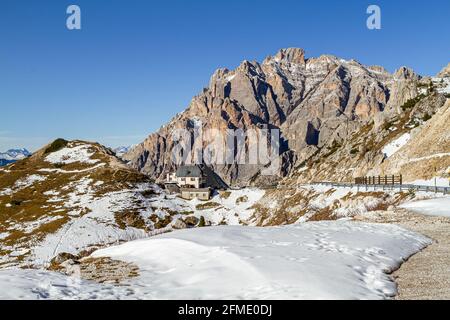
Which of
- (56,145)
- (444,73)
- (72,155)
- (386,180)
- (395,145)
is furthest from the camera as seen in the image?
(56,145)

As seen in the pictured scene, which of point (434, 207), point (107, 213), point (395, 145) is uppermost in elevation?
point (395, 145)

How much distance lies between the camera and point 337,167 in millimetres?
133375

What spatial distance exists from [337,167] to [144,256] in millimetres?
121501

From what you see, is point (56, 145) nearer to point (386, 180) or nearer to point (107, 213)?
point (107, 213)

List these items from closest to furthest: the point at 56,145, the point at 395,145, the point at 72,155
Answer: the point at 395,145, the point at 72,155, the point at 56,145

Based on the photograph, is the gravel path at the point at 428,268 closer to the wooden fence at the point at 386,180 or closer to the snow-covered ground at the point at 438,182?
the snow-covered ground at the point at 438,182

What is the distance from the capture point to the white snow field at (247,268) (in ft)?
43.3

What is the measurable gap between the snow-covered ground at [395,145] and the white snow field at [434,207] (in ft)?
205

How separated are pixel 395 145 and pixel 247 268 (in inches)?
3961

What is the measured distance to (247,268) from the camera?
51.0 feet

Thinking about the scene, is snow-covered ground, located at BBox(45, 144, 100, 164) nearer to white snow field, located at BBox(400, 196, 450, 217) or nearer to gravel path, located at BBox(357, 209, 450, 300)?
white snow field, located at BBox(400, 196, 450, 217)

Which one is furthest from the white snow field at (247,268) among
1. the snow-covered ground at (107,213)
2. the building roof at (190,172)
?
the building roof at (190,172)

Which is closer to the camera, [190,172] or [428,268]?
[428,268]

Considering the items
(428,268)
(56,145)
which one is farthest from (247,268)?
(56,145)
